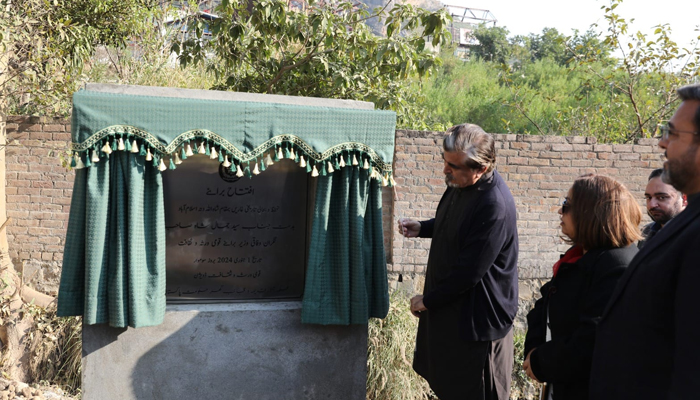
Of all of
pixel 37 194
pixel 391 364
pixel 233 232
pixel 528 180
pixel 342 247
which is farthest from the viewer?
pixel 528 180

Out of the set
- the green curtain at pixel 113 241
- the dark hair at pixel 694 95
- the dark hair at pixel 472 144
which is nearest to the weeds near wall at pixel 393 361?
the green curtain at pixel 113 241

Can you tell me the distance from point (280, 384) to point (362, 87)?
310cm

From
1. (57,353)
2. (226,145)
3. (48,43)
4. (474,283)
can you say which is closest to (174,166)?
(226,145)

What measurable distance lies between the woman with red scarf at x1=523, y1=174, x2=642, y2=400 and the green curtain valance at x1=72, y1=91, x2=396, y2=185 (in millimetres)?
1311

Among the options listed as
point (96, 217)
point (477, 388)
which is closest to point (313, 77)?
point (96, 217)

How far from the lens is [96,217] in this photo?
303cm

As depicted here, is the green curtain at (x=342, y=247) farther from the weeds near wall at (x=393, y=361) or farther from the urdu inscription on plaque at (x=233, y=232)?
the weeds near wall at (x=393, y=361)

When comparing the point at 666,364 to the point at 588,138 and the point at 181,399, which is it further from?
the point at 588,138

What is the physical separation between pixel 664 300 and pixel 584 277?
0.67 meters

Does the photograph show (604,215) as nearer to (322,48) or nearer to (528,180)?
(528,180)

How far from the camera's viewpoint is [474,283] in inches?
108

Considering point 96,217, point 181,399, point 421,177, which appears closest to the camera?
point 96,217

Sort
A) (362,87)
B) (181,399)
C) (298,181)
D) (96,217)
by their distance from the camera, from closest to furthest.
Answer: (96,217), (181,399), (298,181), (362,87)

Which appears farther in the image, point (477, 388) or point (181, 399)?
point (181, 399)
